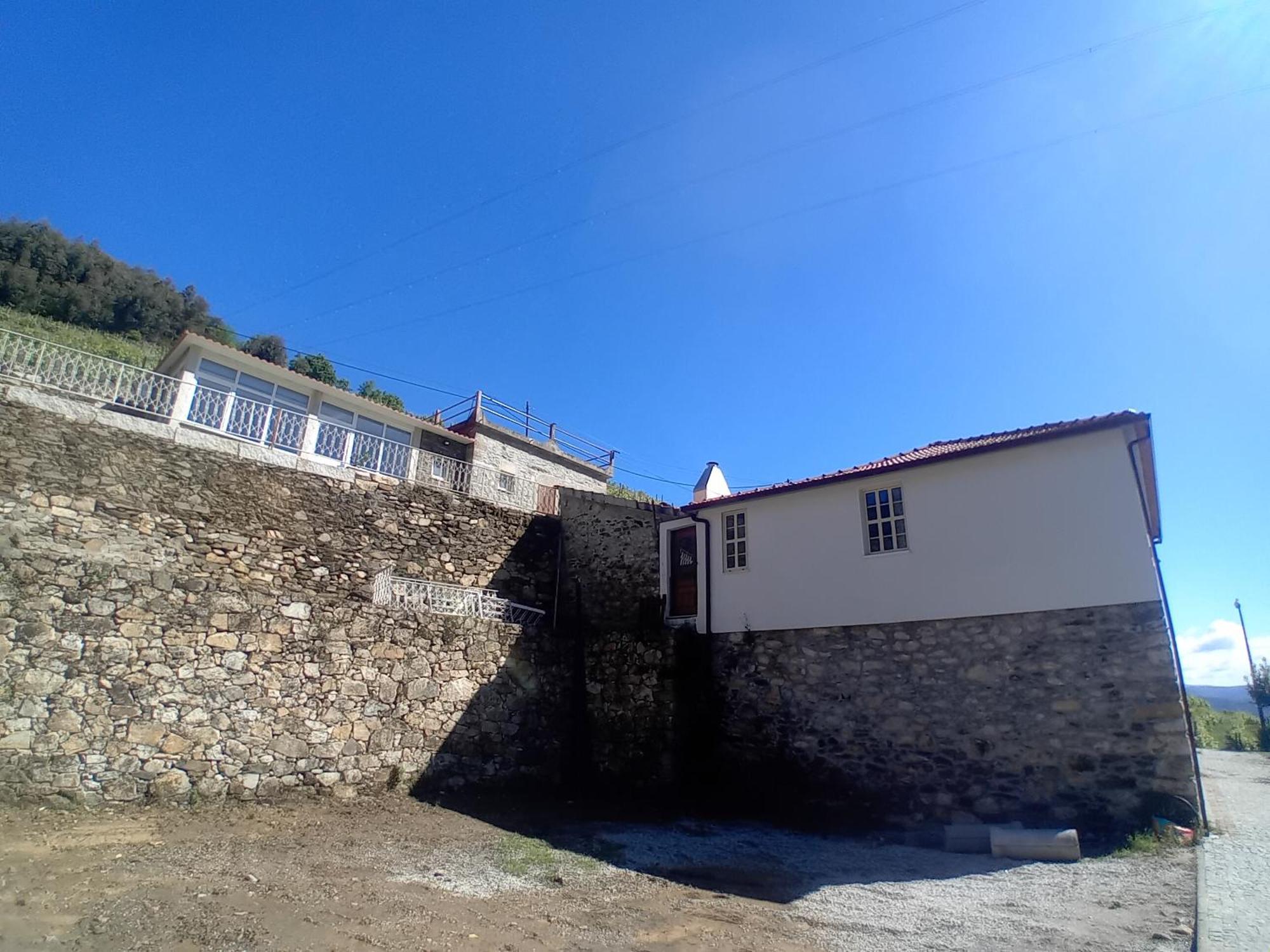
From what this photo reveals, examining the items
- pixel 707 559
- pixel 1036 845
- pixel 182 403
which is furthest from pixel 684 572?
pixel 182 403

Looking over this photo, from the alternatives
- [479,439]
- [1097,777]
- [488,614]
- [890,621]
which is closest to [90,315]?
[479,439]

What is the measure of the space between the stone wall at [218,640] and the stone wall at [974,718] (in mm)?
4570

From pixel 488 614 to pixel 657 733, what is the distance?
3.97 meters

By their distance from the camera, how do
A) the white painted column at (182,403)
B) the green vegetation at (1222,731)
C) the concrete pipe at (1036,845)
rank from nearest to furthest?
the concrete pipe at (1036,845) < the white painted column at (182,403) < the green vegetation at (1222,731)

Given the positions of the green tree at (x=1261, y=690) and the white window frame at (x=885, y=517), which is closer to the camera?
the white window frame at (x=885, y=517)

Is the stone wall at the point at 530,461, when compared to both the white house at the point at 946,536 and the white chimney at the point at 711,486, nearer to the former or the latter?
the white chimney at the point at 711,486

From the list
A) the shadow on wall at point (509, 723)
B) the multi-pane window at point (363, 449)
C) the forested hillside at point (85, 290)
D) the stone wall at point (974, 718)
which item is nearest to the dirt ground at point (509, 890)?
the stone wall at point (974, 718)

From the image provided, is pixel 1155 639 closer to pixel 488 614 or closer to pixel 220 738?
pixel 488 614

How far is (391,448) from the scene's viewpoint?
1430cm

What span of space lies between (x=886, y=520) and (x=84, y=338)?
33.7 meters

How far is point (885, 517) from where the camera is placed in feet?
35.3

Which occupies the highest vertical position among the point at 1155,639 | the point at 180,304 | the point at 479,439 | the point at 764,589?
the point at 180,304

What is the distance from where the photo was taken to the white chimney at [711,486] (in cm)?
1526

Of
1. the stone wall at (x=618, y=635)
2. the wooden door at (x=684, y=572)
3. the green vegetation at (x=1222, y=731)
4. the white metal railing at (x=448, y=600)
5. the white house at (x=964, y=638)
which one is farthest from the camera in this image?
the green vegetation at (x=1222, y=731)
